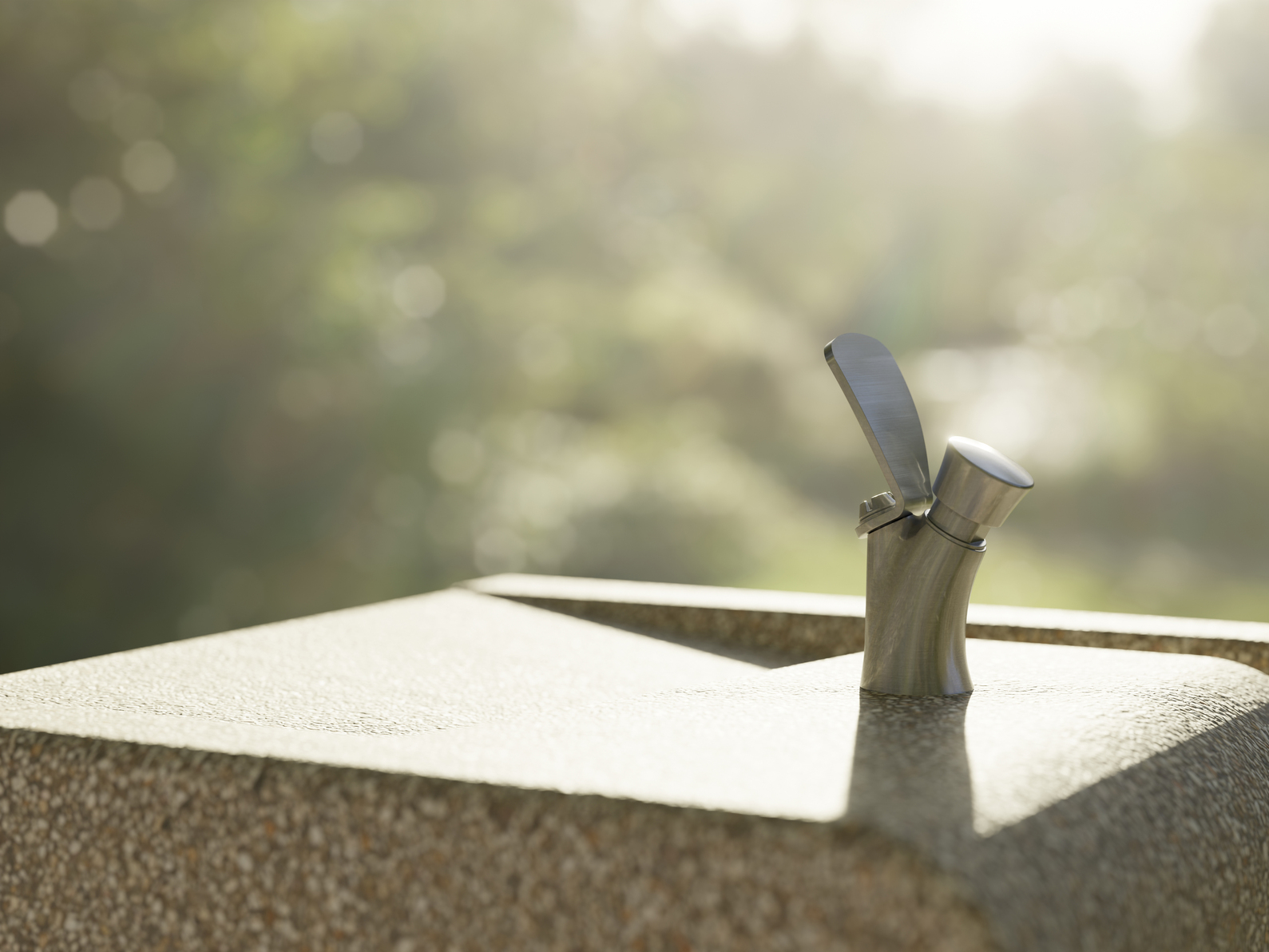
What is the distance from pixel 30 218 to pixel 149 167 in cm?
56

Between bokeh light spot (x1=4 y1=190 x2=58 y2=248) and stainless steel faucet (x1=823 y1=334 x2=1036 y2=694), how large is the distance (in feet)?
17.2

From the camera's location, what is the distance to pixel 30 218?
17.3 feet

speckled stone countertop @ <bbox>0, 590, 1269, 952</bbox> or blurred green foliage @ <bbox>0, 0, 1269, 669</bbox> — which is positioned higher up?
blurred green foliage @ <bbox>0, 0, 1269, 669</bbox>

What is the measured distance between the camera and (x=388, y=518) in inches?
232

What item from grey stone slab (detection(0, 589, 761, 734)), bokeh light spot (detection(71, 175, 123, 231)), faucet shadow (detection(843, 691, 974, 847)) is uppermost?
bokeh light spot (detection(71, 175, 123, 231))

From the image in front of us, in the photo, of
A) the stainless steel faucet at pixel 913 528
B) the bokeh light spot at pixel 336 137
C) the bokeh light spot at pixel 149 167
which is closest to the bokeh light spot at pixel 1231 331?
the bokeh light spot at pixel 336 137

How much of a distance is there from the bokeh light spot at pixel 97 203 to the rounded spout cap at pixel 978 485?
5353 millimetres

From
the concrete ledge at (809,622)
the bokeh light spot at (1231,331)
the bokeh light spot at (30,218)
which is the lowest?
the concrete ledge at (809,622)

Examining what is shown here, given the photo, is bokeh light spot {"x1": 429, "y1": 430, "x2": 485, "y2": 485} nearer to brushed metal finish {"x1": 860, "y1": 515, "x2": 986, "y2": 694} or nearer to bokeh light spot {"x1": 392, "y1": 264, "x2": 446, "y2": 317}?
bokeh light spot {"x1": 392, "y1": 264, "x2": 446, "y2": 317}

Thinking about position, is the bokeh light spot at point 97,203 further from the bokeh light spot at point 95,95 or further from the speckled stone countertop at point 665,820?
the speckled stone countertop at point 665,820

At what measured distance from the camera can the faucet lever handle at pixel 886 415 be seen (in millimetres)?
812

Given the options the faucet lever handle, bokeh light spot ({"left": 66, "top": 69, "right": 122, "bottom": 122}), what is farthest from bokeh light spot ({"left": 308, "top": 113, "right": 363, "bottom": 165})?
the faucet lever handle

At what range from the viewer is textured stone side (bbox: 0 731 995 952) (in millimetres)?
548

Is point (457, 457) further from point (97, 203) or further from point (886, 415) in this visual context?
point (886, 415)
